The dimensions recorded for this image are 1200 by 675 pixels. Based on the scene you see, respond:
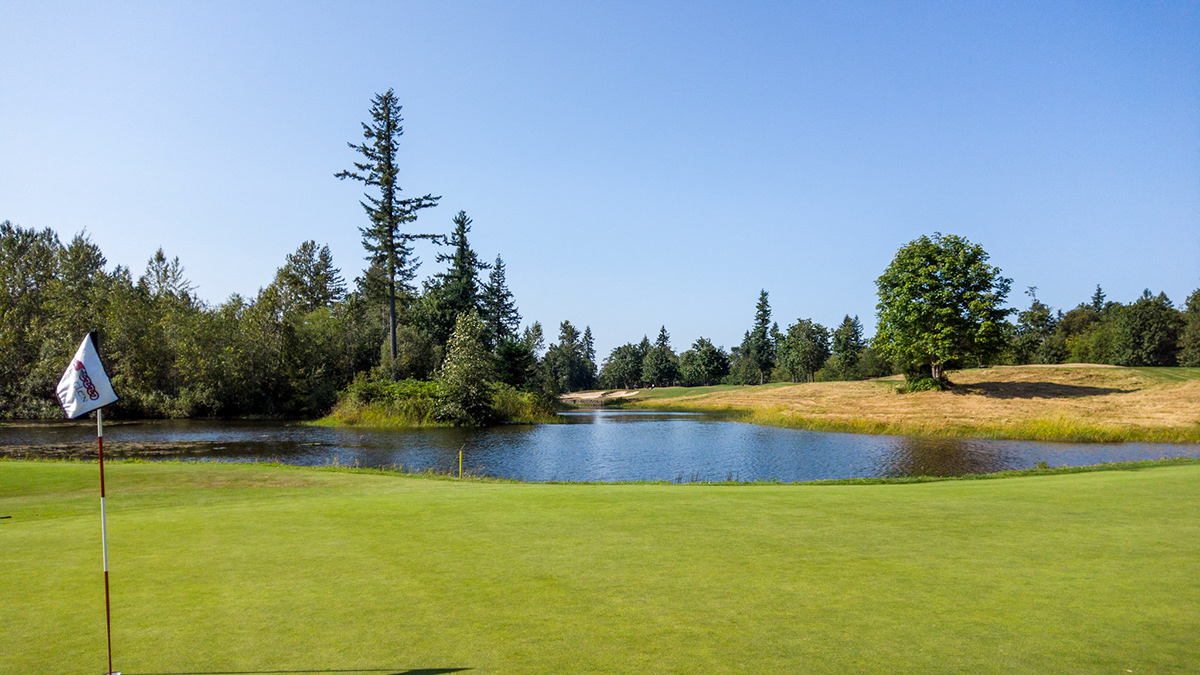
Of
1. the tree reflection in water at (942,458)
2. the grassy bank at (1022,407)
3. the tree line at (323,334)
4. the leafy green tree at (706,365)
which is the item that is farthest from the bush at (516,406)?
the leafy green tree at (706,365)

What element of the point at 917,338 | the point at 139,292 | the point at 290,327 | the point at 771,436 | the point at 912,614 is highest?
the point at 139,292

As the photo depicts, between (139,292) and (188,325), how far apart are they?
852cm

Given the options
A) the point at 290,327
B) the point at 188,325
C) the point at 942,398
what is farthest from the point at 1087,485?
the point at 188,325

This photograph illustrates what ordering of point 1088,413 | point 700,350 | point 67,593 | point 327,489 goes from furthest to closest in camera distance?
point 700,350
point 1088,413
point 327,489
point 67,593

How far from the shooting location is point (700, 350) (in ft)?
430

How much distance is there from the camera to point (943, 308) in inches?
2099

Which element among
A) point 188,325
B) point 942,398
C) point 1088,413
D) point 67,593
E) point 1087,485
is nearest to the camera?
point 67,593

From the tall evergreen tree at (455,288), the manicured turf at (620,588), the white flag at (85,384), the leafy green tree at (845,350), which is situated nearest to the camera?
the manicured turf at (620,588)

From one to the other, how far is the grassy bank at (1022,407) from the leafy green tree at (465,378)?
76.3 ft

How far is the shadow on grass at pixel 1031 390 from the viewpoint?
51.2 m

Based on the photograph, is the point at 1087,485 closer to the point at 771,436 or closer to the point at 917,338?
the point at 771,436

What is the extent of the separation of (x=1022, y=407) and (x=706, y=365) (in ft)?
270

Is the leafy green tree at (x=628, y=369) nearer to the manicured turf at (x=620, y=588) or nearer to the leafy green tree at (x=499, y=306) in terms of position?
the leafy green tree at (x=499, y=306)

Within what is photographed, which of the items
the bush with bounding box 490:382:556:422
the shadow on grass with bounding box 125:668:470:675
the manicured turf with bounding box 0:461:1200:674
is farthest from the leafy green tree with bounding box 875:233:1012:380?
the shadow on grass with bounding box 125:668:470:675
